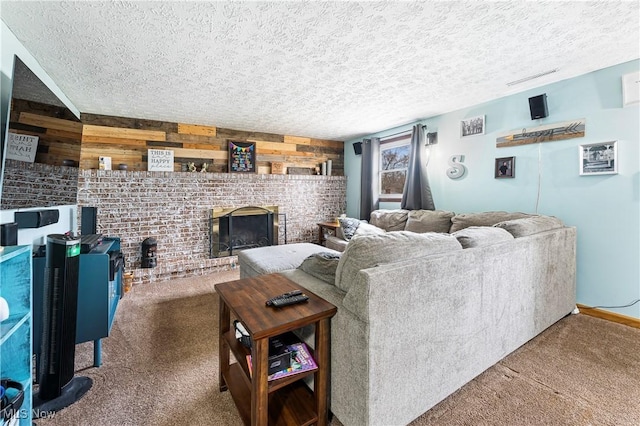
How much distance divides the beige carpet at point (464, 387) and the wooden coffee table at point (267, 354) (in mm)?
156

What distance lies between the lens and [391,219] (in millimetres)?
3986

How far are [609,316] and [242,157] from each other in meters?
4.77

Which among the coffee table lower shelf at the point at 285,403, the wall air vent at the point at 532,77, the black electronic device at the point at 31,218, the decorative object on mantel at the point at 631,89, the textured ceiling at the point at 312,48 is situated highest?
the wall air vent at the point at 532,77

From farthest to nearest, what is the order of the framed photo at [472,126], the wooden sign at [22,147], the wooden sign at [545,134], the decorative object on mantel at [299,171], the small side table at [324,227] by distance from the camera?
the decorative object on mantel at [299,171], the small side table at [324,227], the framed photo at [472,126], the wooden sign at [545,134], the wooden sign at [22,147]

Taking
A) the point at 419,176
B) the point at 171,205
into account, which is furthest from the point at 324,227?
the point at 171,205

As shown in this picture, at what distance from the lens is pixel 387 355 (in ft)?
3.82

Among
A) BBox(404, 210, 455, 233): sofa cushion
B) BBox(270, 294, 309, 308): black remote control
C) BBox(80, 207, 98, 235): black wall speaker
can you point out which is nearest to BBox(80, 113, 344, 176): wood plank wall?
BBox(80, 207, 98, 235): black wall speaker

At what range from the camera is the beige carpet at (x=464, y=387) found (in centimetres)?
138

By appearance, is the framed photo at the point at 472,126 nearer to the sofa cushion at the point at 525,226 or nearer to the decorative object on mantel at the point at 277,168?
the sofa cushion at the point at 525,226

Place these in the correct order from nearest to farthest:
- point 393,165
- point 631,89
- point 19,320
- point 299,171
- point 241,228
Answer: point 19,320, point 631,89, point 241,228, point 393,165, point 299,171

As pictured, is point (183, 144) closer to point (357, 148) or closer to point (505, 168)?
point (357, 148)

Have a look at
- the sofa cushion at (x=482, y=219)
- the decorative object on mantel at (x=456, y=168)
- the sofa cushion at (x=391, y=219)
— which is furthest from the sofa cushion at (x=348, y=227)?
the decorative object on mantel at (x=456, y=168)

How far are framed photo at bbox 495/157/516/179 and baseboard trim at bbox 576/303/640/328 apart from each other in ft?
4.78

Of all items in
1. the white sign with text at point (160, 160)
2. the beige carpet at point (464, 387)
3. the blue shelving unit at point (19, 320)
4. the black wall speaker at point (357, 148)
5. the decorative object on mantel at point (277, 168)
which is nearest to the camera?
the blue shelving unit at point (19, 320)
